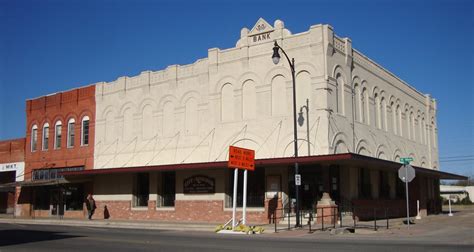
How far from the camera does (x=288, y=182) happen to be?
2855 cm

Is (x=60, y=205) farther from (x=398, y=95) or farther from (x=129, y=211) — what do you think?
(x=398, y=95)

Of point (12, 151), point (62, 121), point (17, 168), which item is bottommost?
point (17, 168)

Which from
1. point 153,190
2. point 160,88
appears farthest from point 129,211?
point 160,88

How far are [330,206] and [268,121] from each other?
621 cm

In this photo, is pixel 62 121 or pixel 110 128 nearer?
pixel 110 128

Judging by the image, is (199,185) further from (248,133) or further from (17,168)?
(17,168)

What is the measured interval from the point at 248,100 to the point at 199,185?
233 inches

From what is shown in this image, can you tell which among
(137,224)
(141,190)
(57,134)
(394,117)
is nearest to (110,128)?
(141,190)

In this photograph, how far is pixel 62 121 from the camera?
136 feet

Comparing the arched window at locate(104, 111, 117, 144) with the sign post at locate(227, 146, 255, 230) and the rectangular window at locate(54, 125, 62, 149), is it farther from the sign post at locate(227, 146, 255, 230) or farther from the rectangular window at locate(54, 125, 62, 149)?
the sign post at locate(227, 146, 255, 230)

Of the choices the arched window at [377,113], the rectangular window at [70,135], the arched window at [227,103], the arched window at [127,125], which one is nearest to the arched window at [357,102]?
the arched window at [377,113]

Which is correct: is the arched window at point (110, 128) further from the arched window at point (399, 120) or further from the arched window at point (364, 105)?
the arched window at point (399, 120)

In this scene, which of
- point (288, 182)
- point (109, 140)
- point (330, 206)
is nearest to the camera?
point (330, 206)

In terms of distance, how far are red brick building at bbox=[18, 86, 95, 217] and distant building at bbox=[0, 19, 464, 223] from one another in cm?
17
